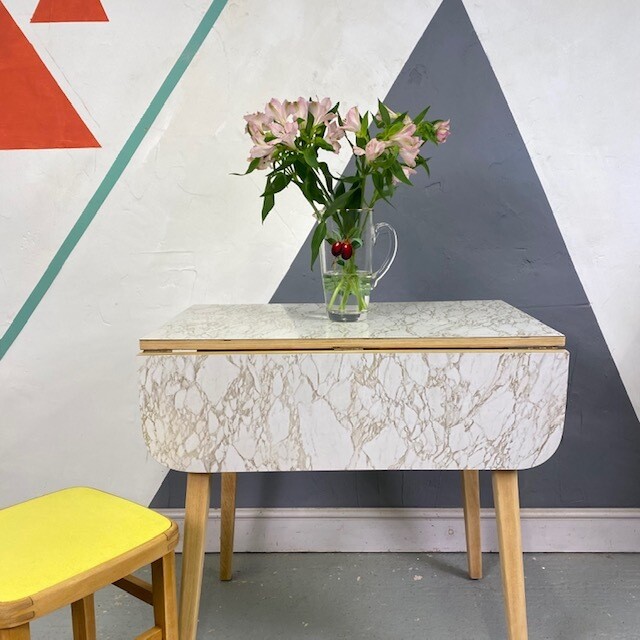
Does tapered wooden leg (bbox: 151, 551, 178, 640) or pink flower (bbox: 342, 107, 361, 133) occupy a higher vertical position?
pink flower (bbox: 342, 107, 361, 133)

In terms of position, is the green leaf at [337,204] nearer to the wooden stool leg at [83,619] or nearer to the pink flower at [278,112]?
the pink flower at [278,112]

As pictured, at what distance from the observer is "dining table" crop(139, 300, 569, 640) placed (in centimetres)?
145

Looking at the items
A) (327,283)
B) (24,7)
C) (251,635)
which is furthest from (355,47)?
(251,635)

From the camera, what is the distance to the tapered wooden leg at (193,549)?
1.47 m

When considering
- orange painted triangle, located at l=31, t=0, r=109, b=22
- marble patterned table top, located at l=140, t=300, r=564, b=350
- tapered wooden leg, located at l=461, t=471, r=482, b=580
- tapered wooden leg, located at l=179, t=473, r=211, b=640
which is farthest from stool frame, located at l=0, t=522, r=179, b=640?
orange painted triangle, located at l=31, t=0, r=109, b=22

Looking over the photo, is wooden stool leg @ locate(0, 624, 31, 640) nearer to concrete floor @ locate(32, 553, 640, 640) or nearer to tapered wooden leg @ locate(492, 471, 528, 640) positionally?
concrete floor @ locate(32, 553, 640, 640)

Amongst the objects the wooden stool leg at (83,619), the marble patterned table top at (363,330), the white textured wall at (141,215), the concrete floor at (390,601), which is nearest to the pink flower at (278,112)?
the marble patterned table top at (363,330)

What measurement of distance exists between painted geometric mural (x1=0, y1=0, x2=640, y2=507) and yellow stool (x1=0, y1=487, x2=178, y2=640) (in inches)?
32.2

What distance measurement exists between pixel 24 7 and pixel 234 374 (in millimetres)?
1296

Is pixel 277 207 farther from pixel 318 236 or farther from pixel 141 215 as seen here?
pixel 318 236

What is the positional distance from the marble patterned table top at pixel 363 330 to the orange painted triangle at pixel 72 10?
0.88m

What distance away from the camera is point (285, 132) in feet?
4.91

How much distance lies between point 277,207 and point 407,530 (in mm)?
1010

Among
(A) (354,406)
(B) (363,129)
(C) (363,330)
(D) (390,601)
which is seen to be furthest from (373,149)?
(D) (390,601)
